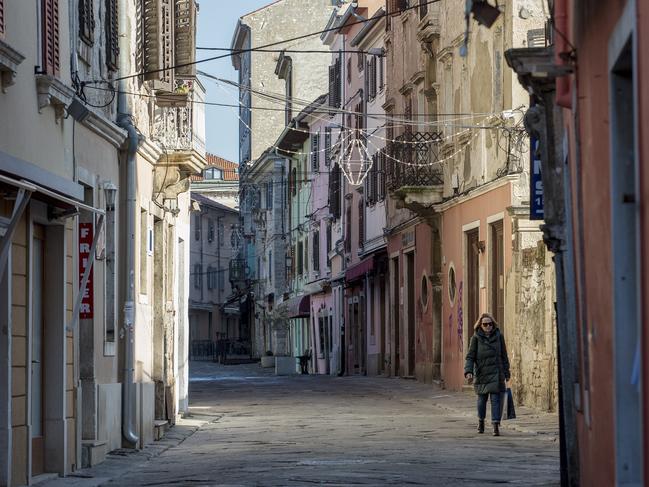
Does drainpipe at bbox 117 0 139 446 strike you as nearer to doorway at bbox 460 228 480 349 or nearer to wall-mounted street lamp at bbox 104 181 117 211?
wall-mounted street lamp at bbox 104 181 117 211

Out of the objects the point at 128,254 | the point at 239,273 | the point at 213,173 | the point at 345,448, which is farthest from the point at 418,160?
the point at 213,173

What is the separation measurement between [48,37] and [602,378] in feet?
24.6

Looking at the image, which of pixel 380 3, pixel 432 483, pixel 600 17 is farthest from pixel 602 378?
pixel 380 3

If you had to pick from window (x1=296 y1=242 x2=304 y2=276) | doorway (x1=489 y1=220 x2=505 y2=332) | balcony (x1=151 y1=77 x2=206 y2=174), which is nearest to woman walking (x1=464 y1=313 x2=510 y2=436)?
balcony (x1=151 y1=77 x2=206 y2=174)

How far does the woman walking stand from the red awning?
2480cm

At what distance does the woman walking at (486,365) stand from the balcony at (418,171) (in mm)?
14472

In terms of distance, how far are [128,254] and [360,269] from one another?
2933 centimetres

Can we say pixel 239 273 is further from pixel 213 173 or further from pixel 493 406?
pixel 493 406

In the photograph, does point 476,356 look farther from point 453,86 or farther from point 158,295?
point 453,86

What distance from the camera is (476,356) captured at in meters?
21.8

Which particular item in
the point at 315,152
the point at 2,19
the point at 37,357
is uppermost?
the point at 315,152

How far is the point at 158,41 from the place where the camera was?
22016 mm

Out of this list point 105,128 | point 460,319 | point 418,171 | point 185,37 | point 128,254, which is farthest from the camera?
point 418,171

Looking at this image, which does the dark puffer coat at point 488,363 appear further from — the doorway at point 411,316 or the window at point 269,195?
the window at point 269,195
